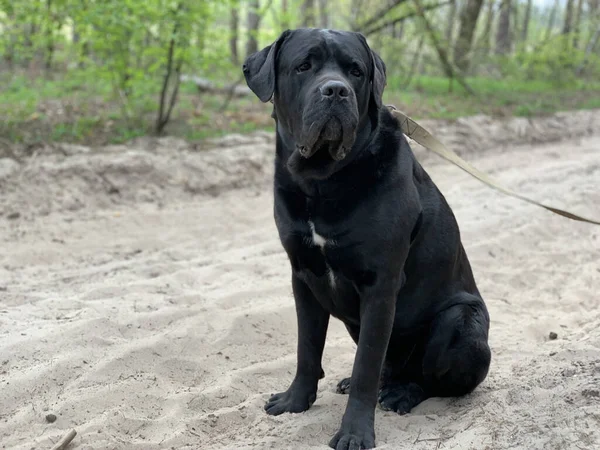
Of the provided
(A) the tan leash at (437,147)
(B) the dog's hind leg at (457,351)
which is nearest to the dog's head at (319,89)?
(A) the tan leash at (437,147)

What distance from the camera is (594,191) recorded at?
7887 mm

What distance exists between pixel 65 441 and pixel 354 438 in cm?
A: 122

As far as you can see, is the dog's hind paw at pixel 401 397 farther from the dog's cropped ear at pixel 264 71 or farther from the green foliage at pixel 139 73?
the green foliage at pixel 139 73

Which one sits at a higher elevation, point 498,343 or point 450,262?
point 450,262

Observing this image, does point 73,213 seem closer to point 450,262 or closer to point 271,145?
point 271,145

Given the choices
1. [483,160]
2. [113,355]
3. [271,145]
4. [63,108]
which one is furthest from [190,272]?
[483,160]

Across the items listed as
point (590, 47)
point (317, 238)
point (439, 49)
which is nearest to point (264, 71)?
point (317, 238)

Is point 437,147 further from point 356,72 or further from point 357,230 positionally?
point 357,230

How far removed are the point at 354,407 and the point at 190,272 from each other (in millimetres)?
2664

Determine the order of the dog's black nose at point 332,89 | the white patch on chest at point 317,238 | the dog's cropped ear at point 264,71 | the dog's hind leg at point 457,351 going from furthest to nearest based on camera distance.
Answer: the dog's hind leg at point 457,351
the dog's cropped ear at point 264,71
the white patch on chest at point 317,238
the dog's black nose at point 332,89

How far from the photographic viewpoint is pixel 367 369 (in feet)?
9.78

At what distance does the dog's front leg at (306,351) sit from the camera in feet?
10.9

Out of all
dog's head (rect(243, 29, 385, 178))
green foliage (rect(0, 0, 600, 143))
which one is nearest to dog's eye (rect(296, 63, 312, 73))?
dog's head (rect(243, 29, 385, 178))

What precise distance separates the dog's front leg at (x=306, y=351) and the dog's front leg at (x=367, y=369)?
1.22 feet
